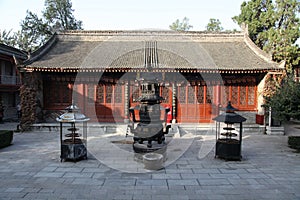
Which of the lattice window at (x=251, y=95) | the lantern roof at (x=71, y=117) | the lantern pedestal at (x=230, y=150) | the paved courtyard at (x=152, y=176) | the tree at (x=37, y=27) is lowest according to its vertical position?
the paved courtyard at (x=152, y=176)

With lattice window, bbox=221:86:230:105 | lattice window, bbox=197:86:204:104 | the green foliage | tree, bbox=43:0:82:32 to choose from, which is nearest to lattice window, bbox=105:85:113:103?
lattice window, bbox=197:86:204:104

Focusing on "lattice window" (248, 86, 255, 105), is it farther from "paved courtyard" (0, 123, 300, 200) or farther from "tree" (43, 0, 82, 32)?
"tree" (43, 0, 82, 32)

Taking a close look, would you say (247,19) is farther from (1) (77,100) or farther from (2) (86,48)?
(1) (77,100)

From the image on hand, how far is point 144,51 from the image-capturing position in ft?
48.0

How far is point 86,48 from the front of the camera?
14930mm

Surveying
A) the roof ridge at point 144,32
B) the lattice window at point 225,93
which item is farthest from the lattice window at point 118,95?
the lattice window at point 225,93

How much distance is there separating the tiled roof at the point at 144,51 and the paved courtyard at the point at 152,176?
4.97 m

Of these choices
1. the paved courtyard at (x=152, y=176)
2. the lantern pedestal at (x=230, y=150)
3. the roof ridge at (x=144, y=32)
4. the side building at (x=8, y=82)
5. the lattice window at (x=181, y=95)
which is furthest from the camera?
the side building at (x=8, y=82)

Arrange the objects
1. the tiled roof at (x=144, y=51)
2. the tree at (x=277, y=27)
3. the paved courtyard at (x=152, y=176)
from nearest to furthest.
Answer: the paved courtyard at (x=152, y=176), the tiled roof at (x=144, y=51), the tree at (x=277, y=27)

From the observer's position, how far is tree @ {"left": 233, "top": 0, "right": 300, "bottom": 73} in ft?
63.9

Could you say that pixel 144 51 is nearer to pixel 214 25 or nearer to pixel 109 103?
pixel 109 103

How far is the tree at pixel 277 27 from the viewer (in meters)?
19.5

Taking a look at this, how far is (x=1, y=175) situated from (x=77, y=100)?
7562 mm

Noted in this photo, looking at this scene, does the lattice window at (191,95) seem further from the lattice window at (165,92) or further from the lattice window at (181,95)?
the lattice window at (165,92)
